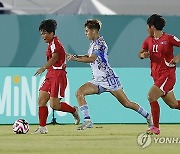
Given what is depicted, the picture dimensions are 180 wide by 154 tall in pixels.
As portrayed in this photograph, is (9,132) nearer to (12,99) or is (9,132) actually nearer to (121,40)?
(12,99)

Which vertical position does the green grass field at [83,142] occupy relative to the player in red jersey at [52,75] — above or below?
below

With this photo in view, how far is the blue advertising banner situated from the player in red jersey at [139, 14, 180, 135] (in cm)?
418

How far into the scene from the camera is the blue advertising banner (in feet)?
56.9

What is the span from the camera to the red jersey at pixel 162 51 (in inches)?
528

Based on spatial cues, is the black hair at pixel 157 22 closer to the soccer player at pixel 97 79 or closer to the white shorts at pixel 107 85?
the soccer player at pixel 97 79

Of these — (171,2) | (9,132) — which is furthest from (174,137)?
(171,2)

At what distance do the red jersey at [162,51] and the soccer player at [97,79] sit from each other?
0.95 metres

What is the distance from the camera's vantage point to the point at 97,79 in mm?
14289

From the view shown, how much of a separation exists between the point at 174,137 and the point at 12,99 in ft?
17.8

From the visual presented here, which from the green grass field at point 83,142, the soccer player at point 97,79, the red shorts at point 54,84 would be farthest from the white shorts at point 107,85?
the green grass field at point 83,142

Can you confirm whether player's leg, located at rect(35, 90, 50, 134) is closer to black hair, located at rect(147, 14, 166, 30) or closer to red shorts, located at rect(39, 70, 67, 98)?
red shorts, located at rect(39, 70, 67, 98)

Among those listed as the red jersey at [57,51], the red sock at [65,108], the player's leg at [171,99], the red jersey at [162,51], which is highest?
the red jersey at [57,51]

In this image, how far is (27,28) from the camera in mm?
17609

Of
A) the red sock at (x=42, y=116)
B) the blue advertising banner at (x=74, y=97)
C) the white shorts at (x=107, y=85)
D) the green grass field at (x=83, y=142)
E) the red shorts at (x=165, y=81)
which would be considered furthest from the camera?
the blue advertising banner at (x=74, y=97)
